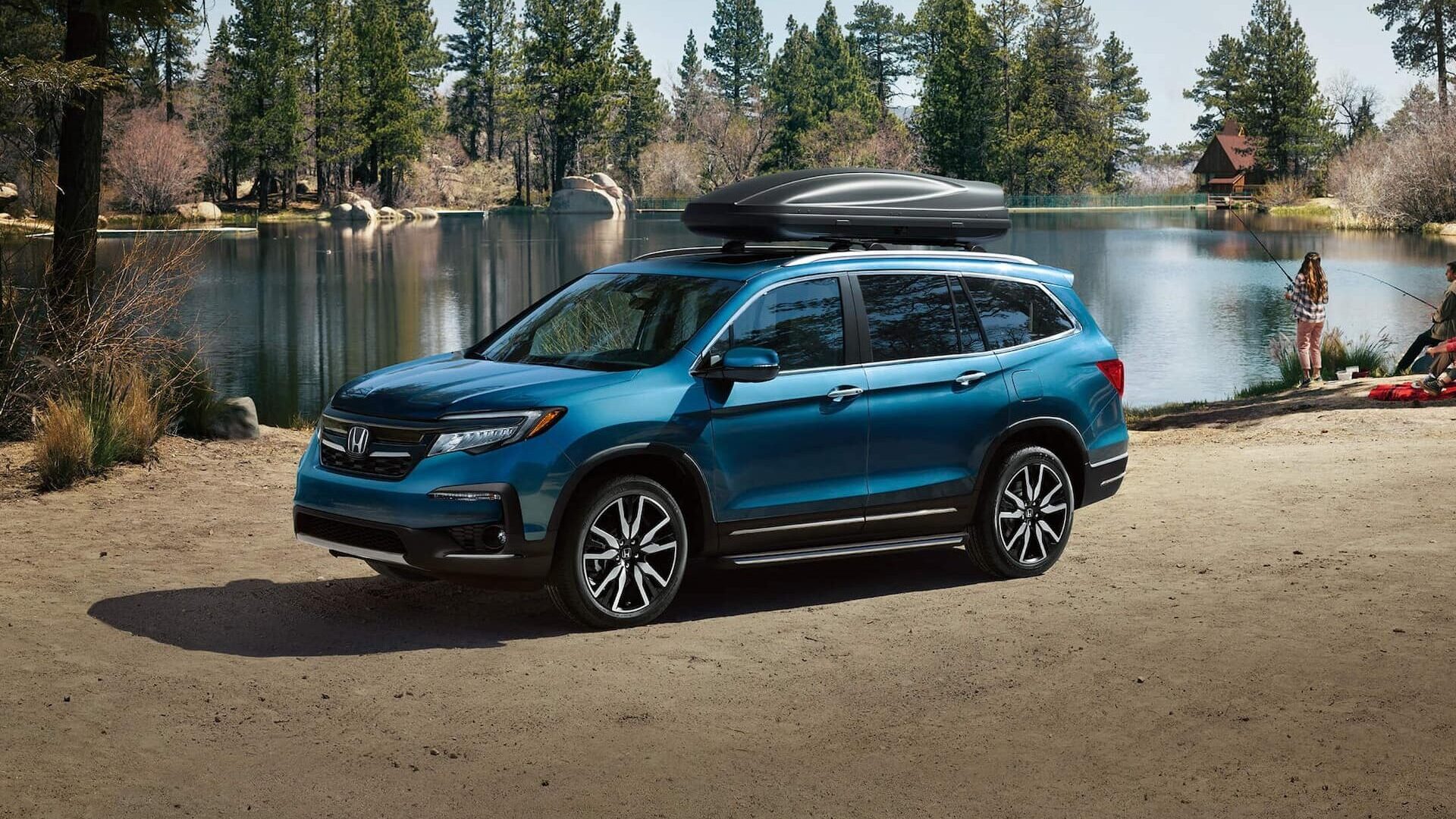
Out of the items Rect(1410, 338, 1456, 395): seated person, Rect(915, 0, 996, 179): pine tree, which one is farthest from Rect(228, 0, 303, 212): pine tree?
Rect(1410, 338, 1456, 395): seated person

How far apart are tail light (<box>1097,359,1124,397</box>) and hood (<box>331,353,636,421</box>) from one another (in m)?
→ 3.19

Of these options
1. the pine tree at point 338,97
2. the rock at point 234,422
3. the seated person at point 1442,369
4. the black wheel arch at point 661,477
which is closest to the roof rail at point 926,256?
the black wheel arch at point 661,477

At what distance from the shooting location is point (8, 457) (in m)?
12.8

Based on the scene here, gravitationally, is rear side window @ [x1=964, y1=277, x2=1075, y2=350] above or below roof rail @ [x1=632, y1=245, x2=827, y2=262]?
below

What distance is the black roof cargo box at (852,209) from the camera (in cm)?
856

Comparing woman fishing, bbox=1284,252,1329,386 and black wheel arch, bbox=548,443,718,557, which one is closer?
black wheel arch, bbox=548,443,718,557

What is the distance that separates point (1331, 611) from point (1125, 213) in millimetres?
121558

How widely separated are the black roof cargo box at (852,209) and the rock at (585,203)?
116 meters

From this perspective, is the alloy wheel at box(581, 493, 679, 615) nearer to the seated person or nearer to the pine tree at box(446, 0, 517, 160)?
the seated person

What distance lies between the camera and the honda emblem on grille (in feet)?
24.4

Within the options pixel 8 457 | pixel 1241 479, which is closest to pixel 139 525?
pixel 8 457

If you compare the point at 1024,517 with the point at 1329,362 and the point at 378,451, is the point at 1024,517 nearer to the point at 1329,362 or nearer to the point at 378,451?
the point at 378,451

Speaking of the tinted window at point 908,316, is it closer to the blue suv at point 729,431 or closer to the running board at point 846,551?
the blue suv at point 729,431

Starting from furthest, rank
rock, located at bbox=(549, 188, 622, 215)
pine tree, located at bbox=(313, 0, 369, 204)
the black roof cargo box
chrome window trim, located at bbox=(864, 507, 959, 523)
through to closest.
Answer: rock, located at bbox=(549, 188, 622, 215), pine tree, located at bbox=(313, 0, 369, 204), the black roof cargo box, chrome window trim, located at bbox=(864, 507, 959, 523)
